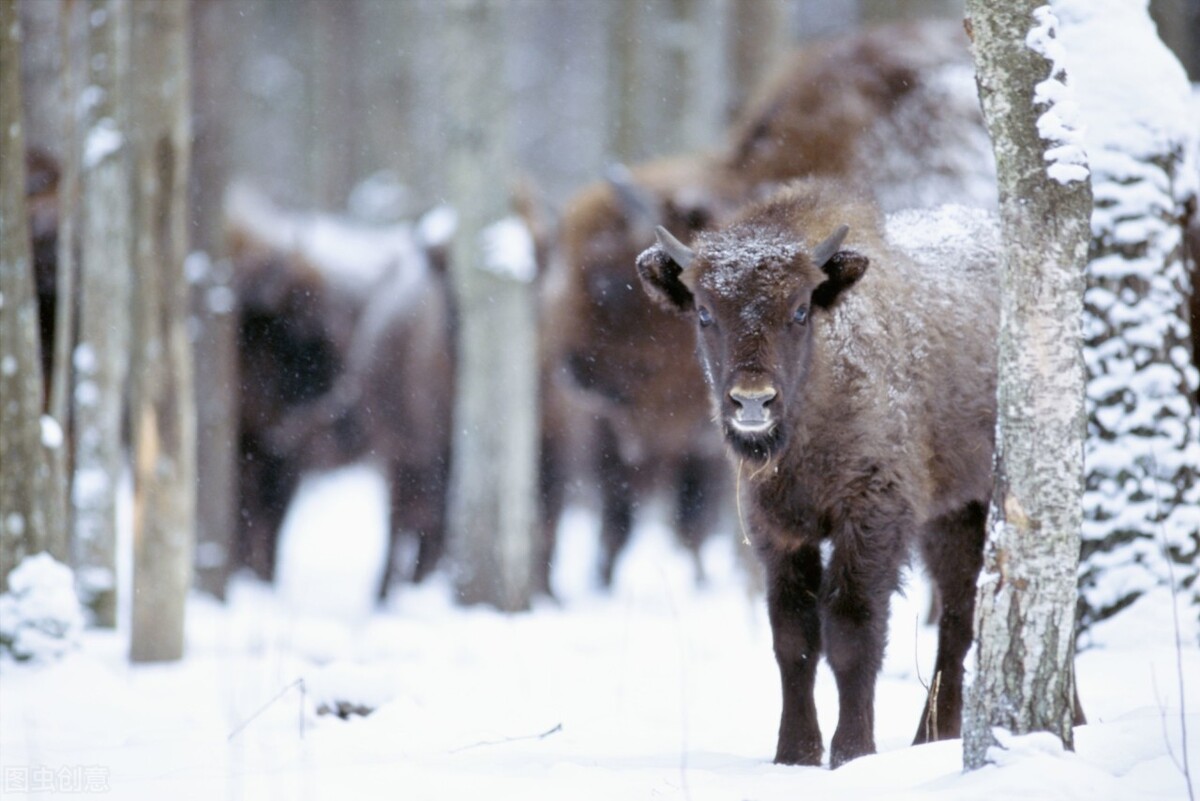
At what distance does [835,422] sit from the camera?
14.5 feet

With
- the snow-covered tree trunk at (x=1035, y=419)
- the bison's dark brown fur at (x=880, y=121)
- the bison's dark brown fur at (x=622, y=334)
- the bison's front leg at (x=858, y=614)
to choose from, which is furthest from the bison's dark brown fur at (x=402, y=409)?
the snow-covered tree trunk at (x=1035, y=419)

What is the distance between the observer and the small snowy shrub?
17.3 feet

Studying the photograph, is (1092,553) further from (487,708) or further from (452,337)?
(452,337)

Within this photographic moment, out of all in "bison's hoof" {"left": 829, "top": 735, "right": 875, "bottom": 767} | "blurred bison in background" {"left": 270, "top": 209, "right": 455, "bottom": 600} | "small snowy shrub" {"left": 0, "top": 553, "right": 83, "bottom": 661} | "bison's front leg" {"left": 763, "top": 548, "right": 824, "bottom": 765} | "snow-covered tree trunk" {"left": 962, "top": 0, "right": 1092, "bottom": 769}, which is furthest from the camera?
"blurred bison in background" {"left": 270, "top": 209, "right": 455, "bottom": 600}

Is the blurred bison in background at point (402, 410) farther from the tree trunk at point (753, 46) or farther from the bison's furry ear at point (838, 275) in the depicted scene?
the bison's furry ear at point (838, 275)

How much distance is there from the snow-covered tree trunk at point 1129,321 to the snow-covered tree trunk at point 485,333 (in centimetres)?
414

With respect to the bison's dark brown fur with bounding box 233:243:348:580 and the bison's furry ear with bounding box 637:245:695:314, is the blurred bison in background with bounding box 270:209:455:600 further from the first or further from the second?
the bison's furry ear with bounding box 637:245:695:314

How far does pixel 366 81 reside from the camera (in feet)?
83.1

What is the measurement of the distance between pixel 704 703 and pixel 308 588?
6108 mm

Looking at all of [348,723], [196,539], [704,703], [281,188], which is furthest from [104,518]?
[281,188]

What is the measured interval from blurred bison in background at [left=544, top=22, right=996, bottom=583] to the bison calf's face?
3.68m

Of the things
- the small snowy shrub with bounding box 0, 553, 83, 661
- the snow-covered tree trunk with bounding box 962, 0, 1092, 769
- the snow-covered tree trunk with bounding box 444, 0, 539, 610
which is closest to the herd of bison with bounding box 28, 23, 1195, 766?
the snow-covered tree trunk with bounding box 962, 0, 1092, 769

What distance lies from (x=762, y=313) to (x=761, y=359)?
0.16 metres

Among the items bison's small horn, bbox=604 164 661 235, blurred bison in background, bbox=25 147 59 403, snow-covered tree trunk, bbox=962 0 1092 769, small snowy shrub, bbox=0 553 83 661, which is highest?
bison's small horn, bbox=604 164 661 235
